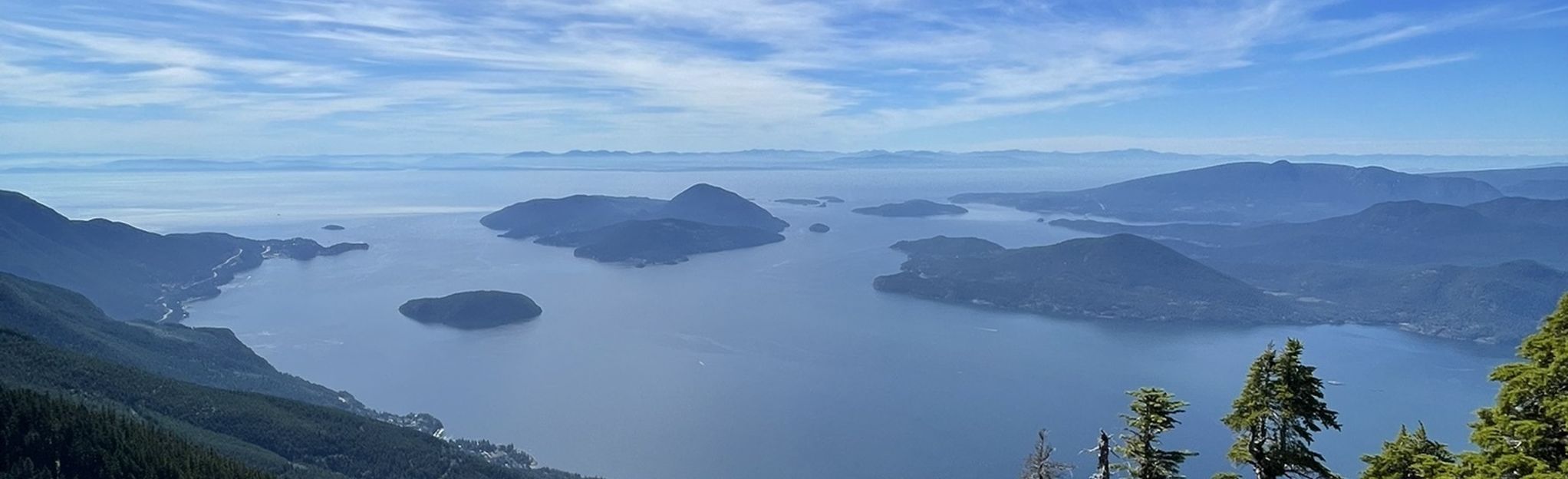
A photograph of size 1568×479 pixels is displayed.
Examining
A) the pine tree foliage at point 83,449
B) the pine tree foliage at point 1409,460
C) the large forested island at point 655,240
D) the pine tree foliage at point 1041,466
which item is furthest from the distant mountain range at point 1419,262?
the pine tree foliage at point 83,449

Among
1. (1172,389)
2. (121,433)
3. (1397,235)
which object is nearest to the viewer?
(121,433)

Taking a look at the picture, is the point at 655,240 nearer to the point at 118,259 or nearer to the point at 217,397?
the point at 118,259

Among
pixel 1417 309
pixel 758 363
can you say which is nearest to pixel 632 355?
pixel 758 363

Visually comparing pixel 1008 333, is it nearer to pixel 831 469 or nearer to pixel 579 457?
pixel 831 469

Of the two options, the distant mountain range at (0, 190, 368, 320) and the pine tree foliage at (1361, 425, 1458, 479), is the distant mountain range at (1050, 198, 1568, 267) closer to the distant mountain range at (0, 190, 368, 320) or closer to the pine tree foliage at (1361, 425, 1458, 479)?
the pine tree foliage at (1361, 425, 1458, 479)

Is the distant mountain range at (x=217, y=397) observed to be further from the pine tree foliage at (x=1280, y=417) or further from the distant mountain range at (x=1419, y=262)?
the distant mountain range at (x=1419, y=262)

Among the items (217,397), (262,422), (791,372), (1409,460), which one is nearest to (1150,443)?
(1409,460)
